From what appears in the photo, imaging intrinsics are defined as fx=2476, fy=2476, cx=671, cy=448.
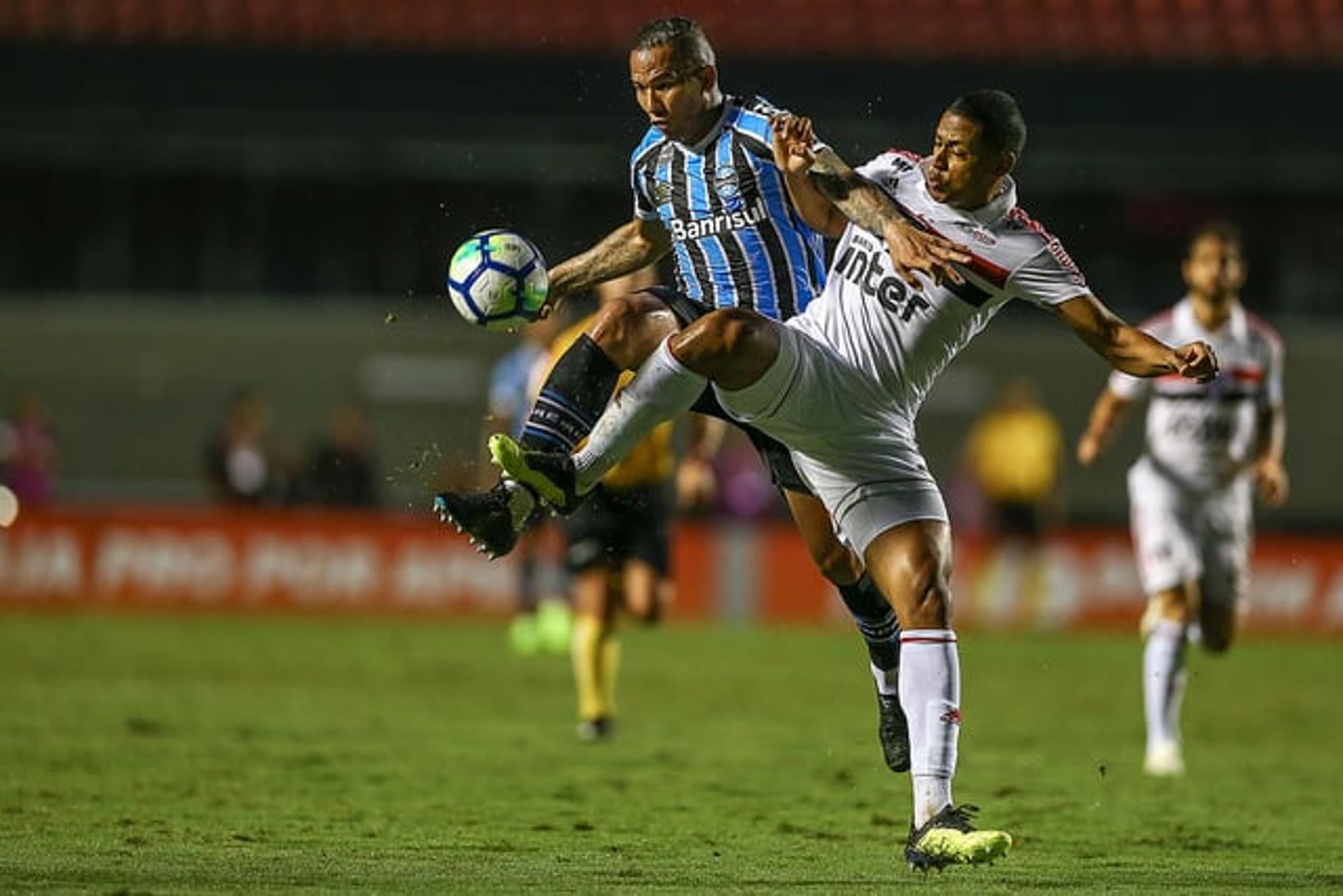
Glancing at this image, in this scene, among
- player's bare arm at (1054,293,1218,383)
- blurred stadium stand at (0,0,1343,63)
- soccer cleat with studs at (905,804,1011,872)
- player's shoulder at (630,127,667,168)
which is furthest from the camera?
blurred stadium stand at (0,0,1343,63)

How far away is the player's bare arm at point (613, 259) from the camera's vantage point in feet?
28.4

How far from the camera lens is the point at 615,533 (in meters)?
12.7

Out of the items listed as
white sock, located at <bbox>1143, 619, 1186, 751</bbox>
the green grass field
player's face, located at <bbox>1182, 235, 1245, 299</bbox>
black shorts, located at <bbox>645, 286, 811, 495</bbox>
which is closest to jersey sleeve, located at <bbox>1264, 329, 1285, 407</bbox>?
player's face, located at <bbox>1182, 235, 1245, 299</bbox>

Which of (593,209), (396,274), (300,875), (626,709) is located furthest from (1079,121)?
(300,875)

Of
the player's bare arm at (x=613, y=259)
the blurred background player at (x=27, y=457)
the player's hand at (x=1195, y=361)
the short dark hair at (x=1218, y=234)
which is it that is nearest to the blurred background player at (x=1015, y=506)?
the blurred background player at (x=27, y=457)

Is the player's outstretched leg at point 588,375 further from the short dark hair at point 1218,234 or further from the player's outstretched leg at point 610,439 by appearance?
the short dark hair at point 1218,234

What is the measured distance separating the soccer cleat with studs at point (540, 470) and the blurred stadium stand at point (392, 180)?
15.9 metres

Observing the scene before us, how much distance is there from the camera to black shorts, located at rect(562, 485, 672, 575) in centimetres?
1256

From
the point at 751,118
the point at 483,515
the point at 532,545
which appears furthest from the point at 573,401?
the point at 532,545

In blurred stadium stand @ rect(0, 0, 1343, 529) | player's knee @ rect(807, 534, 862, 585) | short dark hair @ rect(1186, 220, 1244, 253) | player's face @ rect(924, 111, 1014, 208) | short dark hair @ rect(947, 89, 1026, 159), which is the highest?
blurred stadium stand @ rect(0, 0, 1343, 529)

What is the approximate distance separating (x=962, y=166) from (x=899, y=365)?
0.66 meters

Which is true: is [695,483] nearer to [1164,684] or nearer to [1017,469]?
[1164,684]

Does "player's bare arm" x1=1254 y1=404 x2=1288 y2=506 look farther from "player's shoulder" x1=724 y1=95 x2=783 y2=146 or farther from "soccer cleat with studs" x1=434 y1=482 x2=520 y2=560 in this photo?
"soccer cleat with studs" x1=434 y1=482 x2=520 y2=560

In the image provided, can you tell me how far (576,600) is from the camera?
41.8ft
